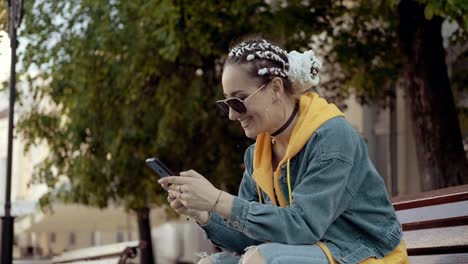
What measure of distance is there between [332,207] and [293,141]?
291 millimetres

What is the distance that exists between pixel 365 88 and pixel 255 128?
10699 millimetres

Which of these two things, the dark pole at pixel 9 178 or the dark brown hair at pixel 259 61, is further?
the dark pole at pixel 9 178

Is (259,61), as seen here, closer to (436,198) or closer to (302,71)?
(302,71)

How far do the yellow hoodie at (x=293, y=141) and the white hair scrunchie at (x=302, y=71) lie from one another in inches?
2.1

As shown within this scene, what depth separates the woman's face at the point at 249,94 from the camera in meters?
4.00

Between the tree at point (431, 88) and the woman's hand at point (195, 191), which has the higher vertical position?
the tree at point (431, 88)

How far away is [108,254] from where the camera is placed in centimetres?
905

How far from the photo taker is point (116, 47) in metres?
14.0

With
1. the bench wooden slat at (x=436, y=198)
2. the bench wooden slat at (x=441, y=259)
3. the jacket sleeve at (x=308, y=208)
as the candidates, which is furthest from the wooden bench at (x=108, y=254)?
the jacket sleeve at (x=308, y=208)

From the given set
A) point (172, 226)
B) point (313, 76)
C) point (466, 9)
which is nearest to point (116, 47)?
point (466, 9)

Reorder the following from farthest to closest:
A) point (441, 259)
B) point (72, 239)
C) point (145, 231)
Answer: point (72, 239) → point (145, 231) → point (441, 259)

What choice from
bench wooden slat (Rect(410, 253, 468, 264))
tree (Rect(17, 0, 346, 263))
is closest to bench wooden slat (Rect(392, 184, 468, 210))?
bench wooden slat (Rect(410, 253, 468, 264))

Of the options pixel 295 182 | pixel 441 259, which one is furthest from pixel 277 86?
pixel 441 259

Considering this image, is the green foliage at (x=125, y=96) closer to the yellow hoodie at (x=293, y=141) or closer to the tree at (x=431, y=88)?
the tree at (x=431, y=88)
